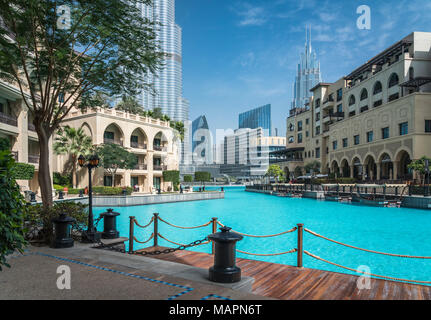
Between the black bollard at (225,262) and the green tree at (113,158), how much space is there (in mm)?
31420

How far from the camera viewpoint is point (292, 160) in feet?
261

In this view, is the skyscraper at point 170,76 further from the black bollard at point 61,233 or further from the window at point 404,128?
the black bollard at point 61,233

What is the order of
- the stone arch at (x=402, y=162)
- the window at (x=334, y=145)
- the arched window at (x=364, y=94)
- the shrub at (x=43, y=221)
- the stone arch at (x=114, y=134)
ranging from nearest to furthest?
the shrub at (x=43, y=221)
the stone arch at (x=402, y=162)
the stone arch at (x=114, y=134)
the arched window at (x=364, y=94)
the window at (x=334, y=145)

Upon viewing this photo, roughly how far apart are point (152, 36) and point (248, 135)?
178780 millimetres

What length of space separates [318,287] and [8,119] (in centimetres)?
2728

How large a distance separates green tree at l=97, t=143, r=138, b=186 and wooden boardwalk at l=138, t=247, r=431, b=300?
99.3 feet

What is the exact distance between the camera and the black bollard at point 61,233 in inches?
349

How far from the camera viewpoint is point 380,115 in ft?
146

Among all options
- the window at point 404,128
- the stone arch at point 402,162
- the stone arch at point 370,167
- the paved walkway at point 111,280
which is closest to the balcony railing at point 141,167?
the stone arch at point 370,167

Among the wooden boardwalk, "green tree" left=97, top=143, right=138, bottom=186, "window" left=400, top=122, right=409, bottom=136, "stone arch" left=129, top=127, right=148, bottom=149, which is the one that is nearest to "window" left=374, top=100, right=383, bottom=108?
"window" left=400, top=122, right=409, bottom=136

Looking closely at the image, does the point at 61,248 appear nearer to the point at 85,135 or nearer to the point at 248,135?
the point at 85,135

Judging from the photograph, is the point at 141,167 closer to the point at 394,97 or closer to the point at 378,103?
the point at 378,103

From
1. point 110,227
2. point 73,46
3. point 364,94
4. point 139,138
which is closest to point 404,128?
point 364,94
